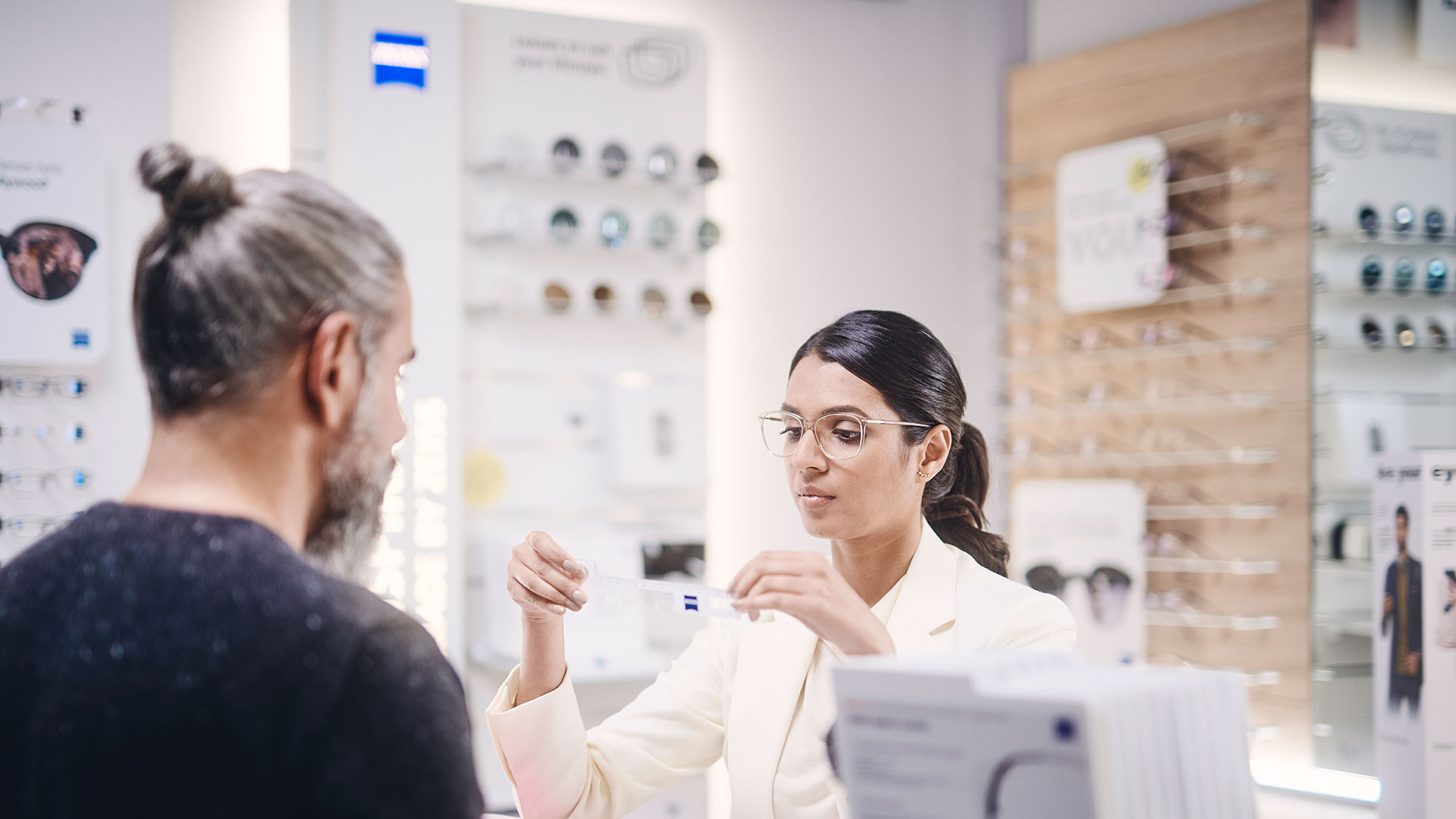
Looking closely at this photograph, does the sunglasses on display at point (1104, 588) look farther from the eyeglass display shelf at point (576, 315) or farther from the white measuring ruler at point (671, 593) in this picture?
the white measuring ruler at point (671, 593)

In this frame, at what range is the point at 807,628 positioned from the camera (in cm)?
205

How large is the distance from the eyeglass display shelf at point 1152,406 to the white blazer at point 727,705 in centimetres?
269

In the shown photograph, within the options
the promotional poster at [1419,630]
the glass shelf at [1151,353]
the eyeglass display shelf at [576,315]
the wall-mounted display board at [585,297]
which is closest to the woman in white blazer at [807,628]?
the promotional poster at [1419,630]

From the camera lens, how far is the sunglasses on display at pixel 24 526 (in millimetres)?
4008

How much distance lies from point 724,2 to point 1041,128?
1.46m

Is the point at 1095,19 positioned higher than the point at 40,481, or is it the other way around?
the point at 1095,19

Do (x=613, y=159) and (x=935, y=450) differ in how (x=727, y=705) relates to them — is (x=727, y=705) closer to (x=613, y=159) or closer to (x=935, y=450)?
(x=935, y=450)

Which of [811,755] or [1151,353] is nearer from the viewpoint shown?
[811,755]

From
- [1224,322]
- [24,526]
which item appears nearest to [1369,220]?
[1224,322]

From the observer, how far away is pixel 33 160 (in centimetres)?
406

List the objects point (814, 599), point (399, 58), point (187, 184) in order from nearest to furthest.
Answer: point (187, 184)
point (814, 599)
point (399, 58)

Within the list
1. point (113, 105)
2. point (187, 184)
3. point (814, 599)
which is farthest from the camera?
point (113, 105)

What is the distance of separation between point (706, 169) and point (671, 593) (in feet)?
10.7

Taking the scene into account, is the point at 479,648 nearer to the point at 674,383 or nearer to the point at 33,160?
the point at 674,383
